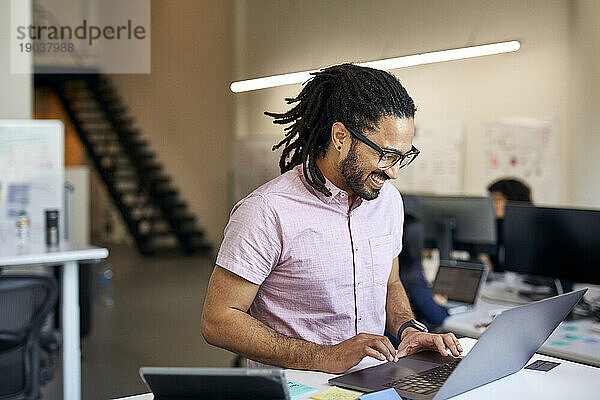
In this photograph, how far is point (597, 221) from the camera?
305cm

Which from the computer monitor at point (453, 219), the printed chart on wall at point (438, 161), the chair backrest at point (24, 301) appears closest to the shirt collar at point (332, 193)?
the chair backrest at point (24, 301)

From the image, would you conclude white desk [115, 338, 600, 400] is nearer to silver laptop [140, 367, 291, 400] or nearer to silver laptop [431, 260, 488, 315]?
silver laptop [140, 367, 291, 400]

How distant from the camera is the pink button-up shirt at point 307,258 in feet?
5.58

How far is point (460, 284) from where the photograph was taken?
3.16 m

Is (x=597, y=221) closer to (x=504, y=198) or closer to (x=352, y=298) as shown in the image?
(x=504, y=198)

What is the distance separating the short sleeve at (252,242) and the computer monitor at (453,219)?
215 cm

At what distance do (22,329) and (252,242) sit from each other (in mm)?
1792

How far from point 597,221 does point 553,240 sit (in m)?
0.22

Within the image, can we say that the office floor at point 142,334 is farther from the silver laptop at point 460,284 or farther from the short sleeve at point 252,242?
the short sleeve at point 252,242

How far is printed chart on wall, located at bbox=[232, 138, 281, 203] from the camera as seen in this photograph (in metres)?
5.80

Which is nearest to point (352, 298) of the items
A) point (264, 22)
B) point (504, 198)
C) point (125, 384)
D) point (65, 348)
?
point (65, 348)

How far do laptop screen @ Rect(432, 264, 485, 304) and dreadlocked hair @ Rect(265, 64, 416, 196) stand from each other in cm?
146

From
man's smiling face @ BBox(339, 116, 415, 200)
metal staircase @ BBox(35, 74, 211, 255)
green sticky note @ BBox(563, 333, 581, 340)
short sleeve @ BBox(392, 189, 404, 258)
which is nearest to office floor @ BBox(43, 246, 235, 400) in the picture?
metal staircase @ BBox(35, 74, 211, 255)

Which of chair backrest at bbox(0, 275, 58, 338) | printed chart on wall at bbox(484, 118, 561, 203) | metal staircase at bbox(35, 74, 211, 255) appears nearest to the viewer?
chair backrest at bbox(0, 275, 58, 338)
